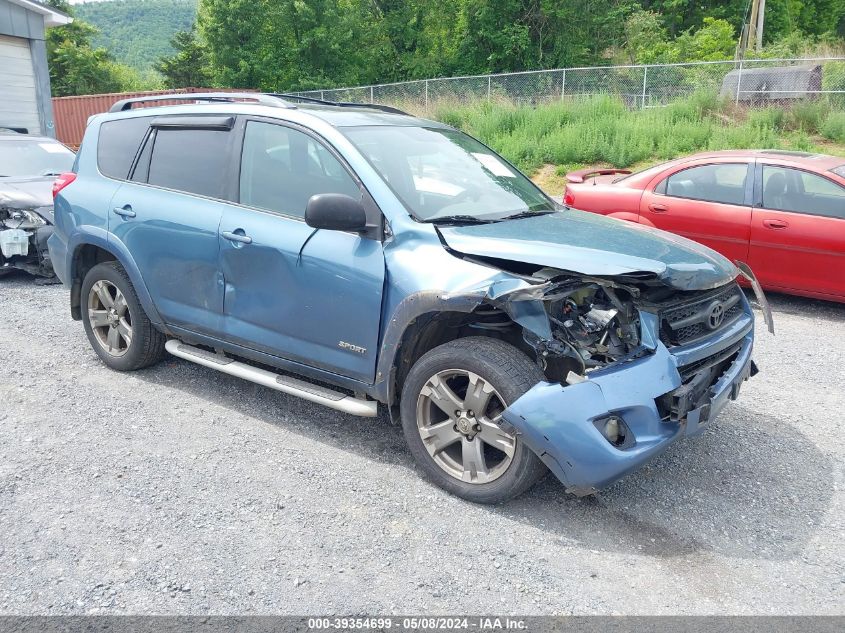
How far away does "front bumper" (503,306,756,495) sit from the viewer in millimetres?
3164

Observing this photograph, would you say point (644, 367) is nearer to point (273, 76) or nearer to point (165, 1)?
point (273, 76)

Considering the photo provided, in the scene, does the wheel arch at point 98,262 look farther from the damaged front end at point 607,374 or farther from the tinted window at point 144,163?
the damaged front end at point 607,374

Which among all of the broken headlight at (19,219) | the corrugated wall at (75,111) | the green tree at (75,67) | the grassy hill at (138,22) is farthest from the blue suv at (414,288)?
the grassy hill at (138,22)

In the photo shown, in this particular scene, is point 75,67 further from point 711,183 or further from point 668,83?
point 711,183

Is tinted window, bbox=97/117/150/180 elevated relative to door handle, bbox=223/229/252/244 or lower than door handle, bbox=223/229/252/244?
elevated

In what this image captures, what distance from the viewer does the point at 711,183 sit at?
295 inches

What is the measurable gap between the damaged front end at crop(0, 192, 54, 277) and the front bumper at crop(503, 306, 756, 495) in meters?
6.63

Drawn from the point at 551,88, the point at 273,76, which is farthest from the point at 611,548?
the point at 273,76

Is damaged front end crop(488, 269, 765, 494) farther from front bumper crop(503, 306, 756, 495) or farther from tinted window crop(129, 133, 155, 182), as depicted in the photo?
tinted window crop(129, 133, 155, 182)

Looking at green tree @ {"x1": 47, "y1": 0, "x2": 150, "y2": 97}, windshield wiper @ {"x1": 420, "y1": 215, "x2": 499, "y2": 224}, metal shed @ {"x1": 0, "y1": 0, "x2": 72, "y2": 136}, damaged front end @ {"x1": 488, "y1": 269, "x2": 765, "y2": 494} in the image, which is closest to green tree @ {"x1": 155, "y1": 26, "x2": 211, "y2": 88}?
green tree @ {"x1": 47, "y1": 0, "x2": 150, "y2": 97}

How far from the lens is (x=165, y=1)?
134 metres

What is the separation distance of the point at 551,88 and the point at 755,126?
5.63 metres

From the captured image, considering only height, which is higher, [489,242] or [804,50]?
[804,50]

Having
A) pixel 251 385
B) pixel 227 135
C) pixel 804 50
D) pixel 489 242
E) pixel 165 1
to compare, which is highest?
pixel 165 1
